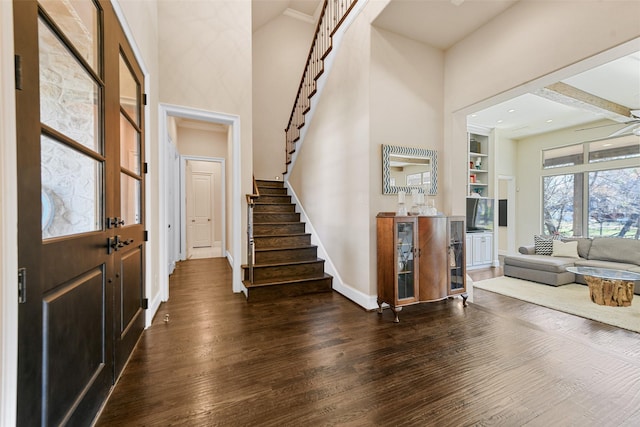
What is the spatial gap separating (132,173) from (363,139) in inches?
93.5

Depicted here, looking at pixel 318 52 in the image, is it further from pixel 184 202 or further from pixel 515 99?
pixel 184 202

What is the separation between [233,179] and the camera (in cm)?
379

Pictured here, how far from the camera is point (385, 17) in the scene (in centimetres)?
291

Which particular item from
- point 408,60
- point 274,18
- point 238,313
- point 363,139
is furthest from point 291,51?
point 238,313

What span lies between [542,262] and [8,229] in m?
5.86

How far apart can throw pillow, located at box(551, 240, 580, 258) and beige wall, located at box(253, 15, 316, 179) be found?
5810 millimetres

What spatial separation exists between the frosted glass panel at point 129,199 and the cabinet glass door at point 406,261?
2535 mm

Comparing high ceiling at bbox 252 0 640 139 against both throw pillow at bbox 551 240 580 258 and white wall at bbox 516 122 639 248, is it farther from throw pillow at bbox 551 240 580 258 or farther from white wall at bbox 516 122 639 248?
throw pillow at bbox 551 240 580 258

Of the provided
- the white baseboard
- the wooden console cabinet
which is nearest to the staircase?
the white baseboard

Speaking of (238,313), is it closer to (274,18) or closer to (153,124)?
(153,124)

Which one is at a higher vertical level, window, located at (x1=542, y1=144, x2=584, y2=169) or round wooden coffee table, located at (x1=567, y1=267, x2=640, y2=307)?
window, located at (x1=542, y1=144, x2=584, y2=169)

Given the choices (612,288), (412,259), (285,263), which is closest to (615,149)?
(612,288)

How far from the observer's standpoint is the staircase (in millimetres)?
3535

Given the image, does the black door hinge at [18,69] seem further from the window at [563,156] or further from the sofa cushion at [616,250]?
the window at [563,156]
